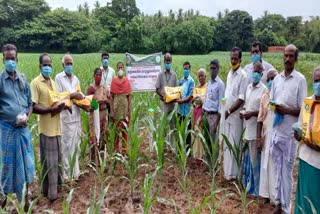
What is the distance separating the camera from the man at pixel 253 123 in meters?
4.09

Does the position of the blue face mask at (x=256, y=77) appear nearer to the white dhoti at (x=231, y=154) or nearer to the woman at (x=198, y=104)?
the white dhoti at (x=231, y=154)

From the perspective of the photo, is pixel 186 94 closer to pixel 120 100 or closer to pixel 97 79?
pixel 120 100

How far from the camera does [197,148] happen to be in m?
5.54

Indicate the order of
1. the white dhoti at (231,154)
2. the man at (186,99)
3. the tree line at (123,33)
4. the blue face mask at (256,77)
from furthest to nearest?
the tree line at (123,33) → the man at (186,99) → the white dhoti at (231,154) → the blue face mask at (256,77)

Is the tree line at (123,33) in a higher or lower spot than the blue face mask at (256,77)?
higher

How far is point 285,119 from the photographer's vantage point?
Answer: 11.9ft

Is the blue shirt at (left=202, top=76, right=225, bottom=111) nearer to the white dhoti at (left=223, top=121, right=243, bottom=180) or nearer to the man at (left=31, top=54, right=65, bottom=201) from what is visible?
the white dhoti at (left=223, top=121, right=243, bottom=180)

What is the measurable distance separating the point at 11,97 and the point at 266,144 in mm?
2774

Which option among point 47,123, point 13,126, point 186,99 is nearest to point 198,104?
point 186,99

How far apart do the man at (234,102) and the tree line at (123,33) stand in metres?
33.2

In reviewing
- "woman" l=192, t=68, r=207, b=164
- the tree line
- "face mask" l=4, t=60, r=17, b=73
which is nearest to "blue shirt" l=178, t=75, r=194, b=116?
"woman" l=192, t=68, r=207, b=164

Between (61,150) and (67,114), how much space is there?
476 mm

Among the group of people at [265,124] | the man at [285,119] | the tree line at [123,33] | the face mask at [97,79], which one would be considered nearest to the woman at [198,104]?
the group of people at [265,124]

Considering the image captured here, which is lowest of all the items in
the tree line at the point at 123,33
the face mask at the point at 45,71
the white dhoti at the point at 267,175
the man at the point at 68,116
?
the white dhoti at the point at 267,175
